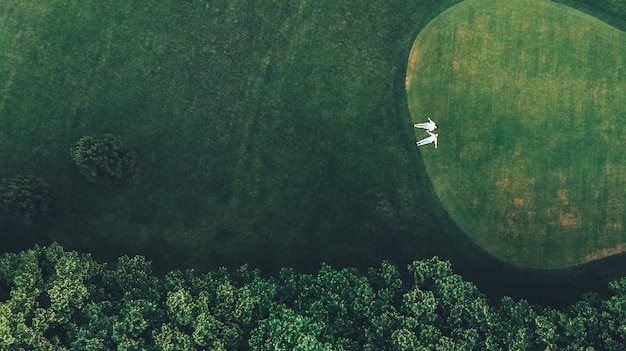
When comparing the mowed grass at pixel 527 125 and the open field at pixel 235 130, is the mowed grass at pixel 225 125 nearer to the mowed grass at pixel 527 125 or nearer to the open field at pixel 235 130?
the open field at pixel 235 130

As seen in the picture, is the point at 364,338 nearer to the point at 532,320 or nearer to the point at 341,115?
the point at 532,320

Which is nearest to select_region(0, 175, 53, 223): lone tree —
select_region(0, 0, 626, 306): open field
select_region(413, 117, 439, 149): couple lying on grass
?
select_region(0, 0, 626, 306): open field

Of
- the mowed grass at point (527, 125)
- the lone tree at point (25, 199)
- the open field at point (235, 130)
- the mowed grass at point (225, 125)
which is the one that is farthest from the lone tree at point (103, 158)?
the mowed grass at point (527, 125)

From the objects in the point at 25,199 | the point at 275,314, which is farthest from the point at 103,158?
the point at 275,314

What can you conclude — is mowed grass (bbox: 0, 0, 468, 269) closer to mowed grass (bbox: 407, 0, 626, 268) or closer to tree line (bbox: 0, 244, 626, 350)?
mowed grass (bbox: 407, 0, 626, 268)

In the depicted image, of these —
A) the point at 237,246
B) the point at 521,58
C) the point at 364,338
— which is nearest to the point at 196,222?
the point at 237,246

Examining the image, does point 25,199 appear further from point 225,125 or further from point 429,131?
point 429,131
